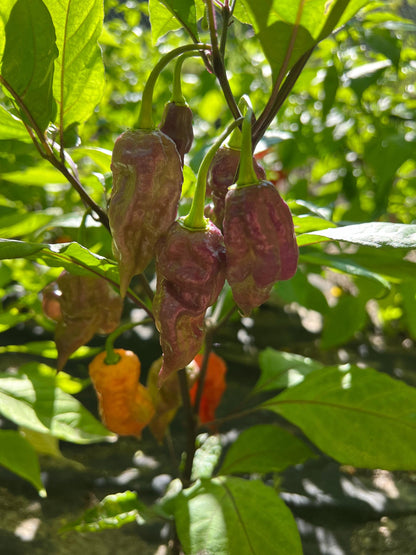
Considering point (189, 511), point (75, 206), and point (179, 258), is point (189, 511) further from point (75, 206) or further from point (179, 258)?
point (75, 206)

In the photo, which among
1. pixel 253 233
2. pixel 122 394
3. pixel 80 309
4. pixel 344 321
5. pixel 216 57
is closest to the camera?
pixel 253 233

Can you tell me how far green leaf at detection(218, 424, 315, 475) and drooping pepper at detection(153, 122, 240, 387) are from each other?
406mm

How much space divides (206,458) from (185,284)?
1.53 ft

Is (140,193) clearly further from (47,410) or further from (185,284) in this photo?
(47,410)

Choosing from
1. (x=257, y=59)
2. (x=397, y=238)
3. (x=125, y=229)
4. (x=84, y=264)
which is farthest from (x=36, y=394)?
(x=257, y=59)

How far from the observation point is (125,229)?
0.43 m

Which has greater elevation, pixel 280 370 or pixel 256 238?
pixel 256 238

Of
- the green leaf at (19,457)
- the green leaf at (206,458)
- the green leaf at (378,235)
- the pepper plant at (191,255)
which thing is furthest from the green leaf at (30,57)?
the green leaf at (206,458)

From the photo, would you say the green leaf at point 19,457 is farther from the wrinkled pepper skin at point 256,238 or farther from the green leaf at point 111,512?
the wrinkled pepper skin at point 256,238

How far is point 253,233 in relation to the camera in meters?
0.42

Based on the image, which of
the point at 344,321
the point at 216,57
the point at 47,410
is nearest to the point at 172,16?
the point at 216,57

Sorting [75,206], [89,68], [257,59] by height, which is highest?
[257,59]

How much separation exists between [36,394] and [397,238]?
1.47 feet

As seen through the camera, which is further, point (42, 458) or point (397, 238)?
point (42, 458)
